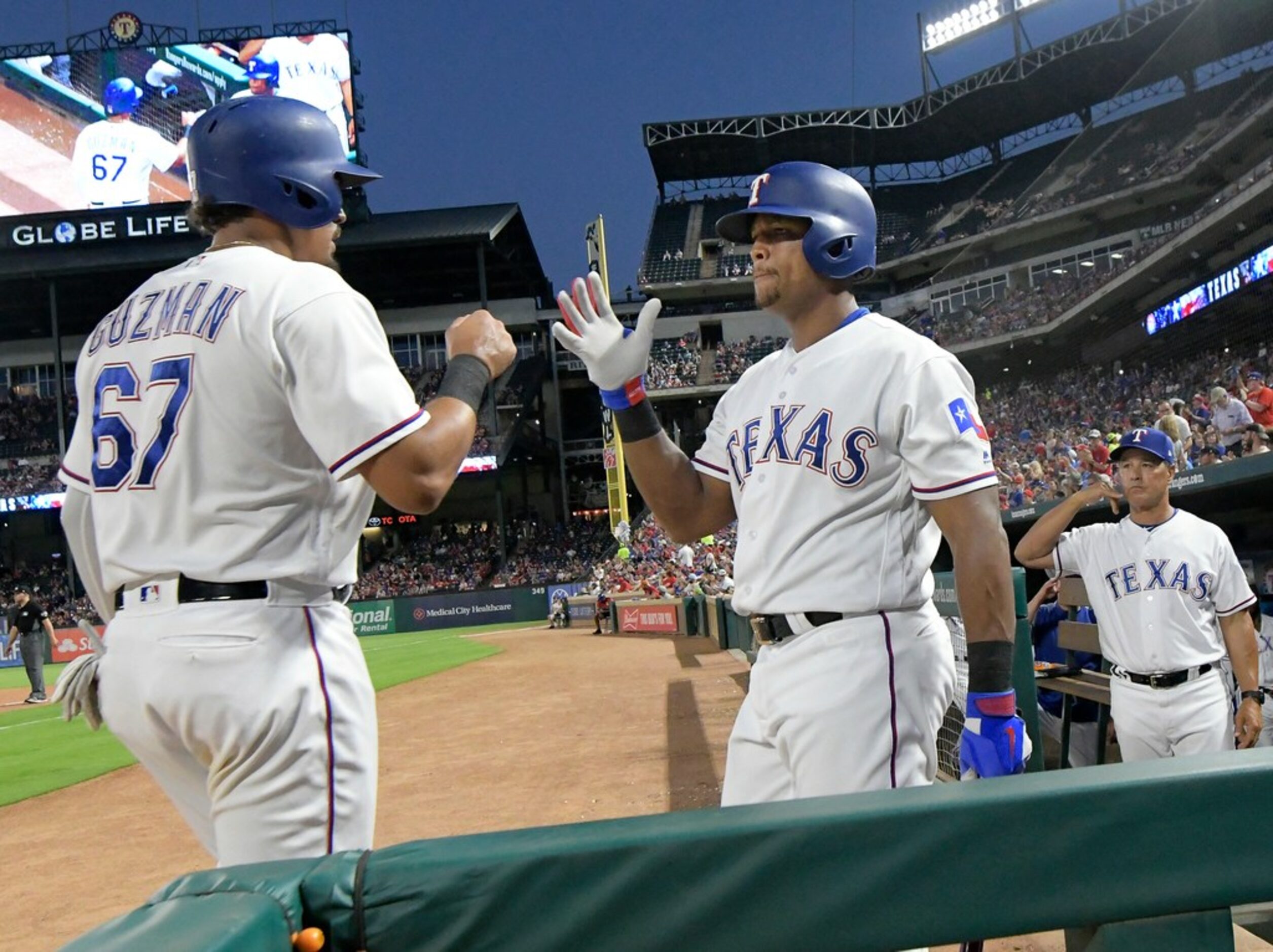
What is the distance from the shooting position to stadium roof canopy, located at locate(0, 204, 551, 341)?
3641cm

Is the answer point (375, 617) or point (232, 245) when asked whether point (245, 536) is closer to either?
point (232, 245)

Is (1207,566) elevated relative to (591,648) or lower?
elevated

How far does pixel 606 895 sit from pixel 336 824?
827 mm

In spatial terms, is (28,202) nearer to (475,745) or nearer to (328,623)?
(475,745)

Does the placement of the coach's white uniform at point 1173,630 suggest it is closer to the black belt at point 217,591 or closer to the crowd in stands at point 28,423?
the black belt at point 217,591

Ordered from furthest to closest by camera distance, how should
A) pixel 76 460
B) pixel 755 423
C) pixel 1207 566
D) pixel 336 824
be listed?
pixel 1207 566
pixel 755 423
pixel 76 460
pixel 336 824

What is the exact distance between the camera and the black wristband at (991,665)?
2330 millimetres

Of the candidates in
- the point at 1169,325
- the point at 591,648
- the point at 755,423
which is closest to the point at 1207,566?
the point at 755,423

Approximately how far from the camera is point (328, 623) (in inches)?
75.2

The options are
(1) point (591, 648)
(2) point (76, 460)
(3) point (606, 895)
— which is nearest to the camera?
(3) point (606, 895)

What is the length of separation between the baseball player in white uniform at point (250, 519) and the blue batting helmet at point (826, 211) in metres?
1.19

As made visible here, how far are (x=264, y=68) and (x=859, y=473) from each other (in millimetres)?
39172

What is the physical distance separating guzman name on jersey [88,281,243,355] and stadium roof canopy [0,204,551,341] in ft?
113

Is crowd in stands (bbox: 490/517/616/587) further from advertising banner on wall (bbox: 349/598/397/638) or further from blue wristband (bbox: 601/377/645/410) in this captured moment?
blue wristband (bbox: 601/377/645/410)
